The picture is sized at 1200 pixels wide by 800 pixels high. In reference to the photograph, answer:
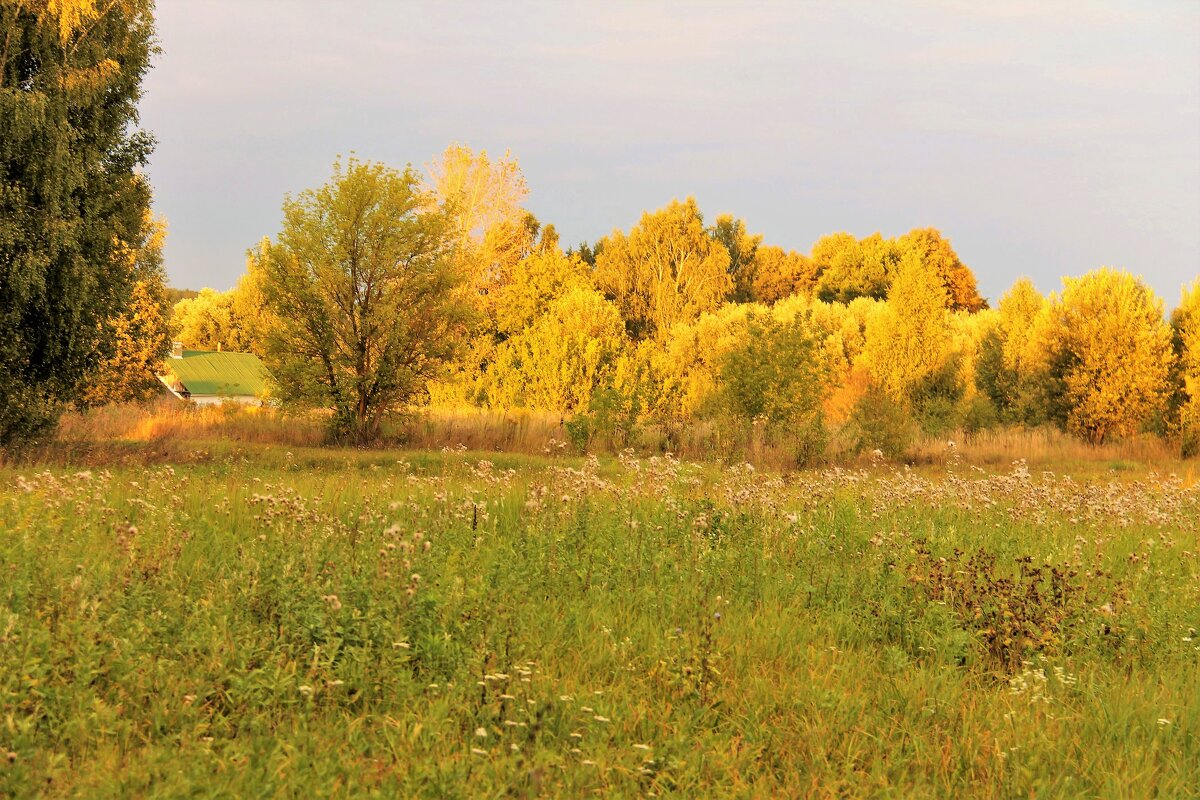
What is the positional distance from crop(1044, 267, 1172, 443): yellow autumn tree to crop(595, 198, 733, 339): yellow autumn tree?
28.7 m

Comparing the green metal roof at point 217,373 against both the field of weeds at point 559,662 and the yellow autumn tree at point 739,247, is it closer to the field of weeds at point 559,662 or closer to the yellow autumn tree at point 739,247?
the yellow autumn tree at point 739,247

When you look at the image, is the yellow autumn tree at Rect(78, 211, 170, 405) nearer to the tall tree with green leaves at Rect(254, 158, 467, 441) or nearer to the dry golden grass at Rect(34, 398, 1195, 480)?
the dry golden grass at Rect(34, 398, 1195, 480)

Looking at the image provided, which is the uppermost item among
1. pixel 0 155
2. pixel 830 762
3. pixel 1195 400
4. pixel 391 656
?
pixel 0 155

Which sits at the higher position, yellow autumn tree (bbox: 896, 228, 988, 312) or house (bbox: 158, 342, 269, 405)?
yellow autumn tree (bbox: 896, 228, 988, 312)

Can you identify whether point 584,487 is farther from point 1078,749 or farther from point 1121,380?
point 1121,380

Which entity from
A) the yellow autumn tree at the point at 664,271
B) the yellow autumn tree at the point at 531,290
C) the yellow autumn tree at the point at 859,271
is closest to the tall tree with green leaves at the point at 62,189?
the yellow autumn tree at the point at 531,290

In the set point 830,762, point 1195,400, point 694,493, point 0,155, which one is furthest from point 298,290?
point 1195,400

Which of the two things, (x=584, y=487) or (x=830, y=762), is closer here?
(x=830, y=762)

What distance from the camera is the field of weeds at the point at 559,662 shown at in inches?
150

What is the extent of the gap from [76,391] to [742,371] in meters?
18.4

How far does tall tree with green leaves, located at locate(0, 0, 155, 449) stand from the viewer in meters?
18.7

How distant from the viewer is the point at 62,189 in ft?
63.8

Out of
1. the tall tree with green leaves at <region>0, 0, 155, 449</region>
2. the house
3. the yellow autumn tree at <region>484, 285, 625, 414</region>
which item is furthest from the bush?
the house

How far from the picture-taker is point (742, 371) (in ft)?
86.3
